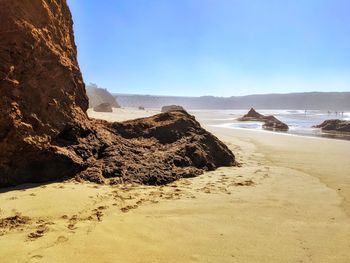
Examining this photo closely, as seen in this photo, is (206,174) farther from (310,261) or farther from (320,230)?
(310,261)

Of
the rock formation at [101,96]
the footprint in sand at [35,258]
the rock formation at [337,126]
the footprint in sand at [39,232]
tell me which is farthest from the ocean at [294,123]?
the rock formation at [101,96]

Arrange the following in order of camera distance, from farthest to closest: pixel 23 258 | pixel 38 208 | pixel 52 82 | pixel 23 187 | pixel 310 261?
1. pixel 52 82
2. pixel 23 187
3. pixel 38 208
4. pixel 310 261
5. pixel 23 258

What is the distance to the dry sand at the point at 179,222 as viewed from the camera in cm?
304

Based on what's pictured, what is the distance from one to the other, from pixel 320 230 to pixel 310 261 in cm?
78

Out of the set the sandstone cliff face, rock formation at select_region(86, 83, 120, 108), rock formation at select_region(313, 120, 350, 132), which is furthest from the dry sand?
rock formation at select_region(86, 83, 120, 108)

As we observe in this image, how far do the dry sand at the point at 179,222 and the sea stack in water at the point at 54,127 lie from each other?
39cm

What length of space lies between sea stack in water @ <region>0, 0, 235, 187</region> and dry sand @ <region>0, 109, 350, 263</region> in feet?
1.27

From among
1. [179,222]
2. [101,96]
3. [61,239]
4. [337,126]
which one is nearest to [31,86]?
[61,239]

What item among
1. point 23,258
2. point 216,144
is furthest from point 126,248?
point 216,144

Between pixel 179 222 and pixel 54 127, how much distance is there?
101 inches

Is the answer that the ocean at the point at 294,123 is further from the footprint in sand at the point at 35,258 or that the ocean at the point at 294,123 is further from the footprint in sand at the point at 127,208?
the footprint in sand at the point at 35,258

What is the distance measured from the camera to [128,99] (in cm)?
16400

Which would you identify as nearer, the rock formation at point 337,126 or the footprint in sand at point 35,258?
the footprint in sand at point 35,258

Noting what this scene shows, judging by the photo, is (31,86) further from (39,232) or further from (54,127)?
(39,232)
